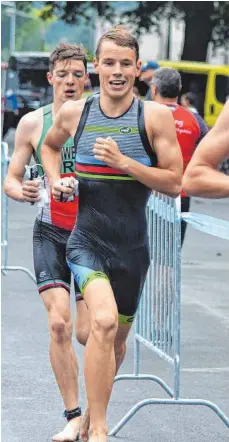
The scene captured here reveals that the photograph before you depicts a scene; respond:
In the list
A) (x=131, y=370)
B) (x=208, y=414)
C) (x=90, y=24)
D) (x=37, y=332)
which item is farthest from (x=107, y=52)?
(x=90, y=24)

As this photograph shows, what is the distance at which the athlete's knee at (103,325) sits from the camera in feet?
18.8

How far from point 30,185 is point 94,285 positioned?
699 millimetres

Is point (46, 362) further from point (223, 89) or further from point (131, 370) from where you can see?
point (223, 89)

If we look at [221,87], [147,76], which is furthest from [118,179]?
[221,87]

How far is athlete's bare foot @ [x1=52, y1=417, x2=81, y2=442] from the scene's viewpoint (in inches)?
Answer: 252

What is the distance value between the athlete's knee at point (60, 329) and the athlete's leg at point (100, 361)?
0.67 m

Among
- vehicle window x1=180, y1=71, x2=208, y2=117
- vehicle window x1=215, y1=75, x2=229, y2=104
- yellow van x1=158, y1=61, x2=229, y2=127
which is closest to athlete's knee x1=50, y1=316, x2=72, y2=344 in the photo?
yellow van x1=158, y1=61, x2=229, y2=127

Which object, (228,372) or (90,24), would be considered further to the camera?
(90,24)

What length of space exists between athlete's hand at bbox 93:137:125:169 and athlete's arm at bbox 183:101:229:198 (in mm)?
1144

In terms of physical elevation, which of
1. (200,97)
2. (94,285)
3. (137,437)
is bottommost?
(200,97)

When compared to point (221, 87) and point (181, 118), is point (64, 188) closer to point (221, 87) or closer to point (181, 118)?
point (181, 118)

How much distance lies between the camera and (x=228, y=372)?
6387 millimetres

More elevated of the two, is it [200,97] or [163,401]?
[163,401]

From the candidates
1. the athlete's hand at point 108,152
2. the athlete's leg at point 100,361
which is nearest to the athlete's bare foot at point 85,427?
the athlete's leg at point 100,361
